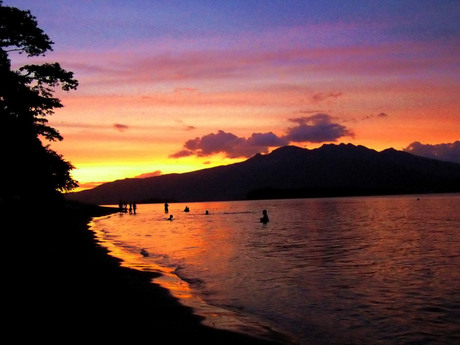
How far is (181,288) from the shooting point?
17.5m

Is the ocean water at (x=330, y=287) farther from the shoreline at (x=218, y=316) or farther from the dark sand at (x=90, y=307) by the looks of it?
the dark sand at (x=90, y=307)

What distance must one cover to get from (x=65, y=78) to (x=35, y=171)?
6444 mm

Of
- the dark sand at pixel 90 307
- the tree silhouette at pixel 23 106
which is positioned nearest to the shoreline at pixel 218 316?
the dark sand at pixel 90 307

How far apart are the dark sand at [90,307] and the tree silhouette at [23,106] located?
7.61 m

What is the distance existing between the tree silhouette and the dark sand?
7.61 metres

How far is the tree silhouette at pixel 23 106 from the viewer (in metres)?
24.6

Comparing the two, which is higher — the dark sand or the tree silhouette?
the tree silhouette

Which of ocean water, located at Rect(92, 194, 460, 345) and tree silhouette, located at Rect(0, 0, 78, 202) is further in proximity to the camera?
tree silhouette, located at Rect(0, 0, 78, 202)

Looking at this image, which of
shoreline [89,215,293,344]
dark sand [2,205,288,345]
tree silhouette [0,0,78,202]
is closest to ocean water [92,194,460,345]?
shoreline [89,215,293,344]

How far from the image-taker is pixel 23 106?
1043 inches

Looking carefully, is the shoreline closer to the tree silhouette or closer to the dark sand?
the dark sand

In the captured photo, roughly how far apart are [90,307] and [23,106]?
750 inches

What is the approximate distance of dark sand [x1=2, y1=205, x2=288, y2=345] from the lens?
9531 millimetres

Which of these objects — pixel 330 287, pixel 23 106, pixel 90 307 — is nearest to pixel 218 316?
pixel 90 307
